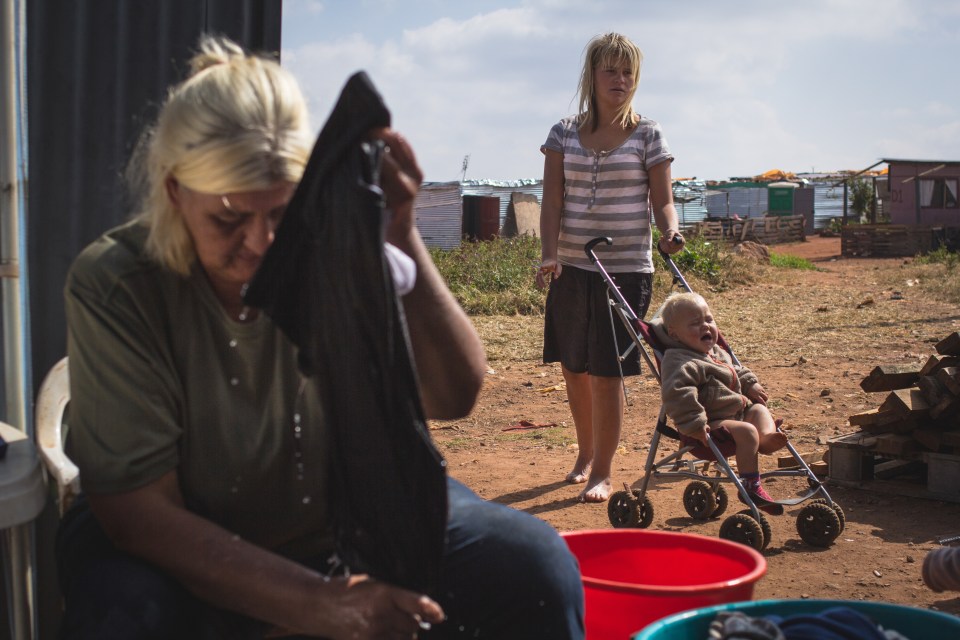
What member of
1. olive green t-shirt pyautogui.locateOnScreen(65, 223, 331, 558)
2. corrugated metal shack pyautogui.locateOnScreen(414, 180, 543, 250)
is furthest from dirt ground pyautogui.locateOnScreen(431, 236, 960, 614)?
corrugated metal shack pyautogui.locateOnScreen(414, 180, 543, 250)

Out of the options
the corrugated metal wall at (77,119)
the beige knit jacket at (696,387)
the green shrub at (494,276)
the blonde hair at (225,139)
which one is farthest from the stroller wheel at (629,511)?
the green shrub at (494,276)

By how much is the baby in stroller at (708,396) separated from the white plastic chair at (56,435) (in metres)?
3.07

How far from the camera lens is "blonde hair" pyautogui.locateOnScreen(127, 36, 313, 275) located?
1899 millimetres

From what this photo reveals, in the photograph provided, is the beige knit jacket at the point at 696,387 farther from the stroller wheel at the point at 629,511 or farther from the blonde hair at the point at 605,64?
the blonde hair at the point at 605,64

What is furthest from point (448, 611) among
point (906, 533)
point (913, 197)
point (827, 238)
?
point (827, 238)

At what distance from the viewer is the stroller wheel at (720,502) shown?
5.18 m

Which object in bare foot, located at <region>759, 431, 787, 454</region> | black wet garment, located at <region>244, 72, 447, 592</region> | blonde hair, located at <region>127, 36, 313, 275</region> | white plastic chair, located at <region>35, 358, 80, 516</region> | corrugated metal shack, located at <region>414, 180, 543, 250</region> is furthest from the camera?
corrugated metal shack, located at <region>414, 180, 543, 250</region>

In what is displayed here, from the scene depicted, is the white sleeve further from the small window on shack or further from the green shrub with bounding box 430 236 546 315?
the small window on shack

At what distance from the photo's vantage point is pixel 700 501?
5.13 metres

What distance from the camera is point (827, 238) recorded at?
41.8m

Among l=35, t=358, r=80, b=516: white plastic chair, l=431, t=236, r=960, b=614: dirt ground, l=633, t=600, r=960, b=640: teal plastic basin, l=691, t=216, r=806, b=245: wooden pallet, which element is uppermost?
l=691, t=216, r=806, b=245: wooden pallet

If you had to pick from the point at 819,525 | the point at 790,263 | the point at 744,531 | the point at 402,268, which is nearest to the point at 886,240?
the point at 790,263

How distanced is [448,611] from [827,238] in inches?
1673

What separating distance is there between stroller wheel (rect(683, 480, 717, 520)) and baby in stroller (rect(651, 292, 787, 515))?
0.26 meters
